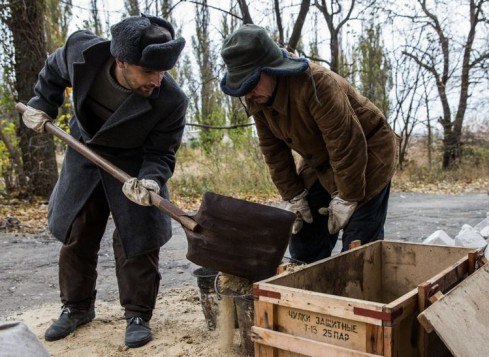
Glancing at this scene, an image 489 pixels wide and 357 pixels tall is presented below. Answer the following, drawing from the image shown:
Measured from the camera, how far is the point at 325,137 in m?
3.15

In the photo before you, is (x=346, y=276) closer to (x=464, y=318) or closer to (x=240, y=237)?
(x=240, y=237)

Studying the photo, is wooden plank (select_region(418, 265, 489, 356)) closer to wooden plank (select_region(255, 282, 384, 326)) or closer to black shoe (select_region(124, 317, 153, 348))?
wooden plank (select_region(255, 282, 384, 326))

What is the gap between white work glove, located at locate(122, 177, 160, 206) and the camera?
3240mm

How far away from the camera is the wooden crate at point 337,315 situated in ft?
7.23

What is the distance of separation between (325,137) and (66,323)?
6.83 feet

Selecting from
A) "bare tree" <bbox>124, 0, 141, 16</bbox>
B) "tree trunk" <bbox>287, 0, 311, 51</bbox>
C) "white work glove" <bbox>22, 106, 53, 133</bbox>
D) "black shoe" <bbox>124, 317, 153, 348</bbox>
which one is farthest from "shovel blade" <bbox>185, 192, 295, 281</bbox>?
"bare tree" <bbox>124, 0, 141, 16</bbox>

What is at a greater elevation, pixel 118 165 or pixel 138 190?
pixel 118 165

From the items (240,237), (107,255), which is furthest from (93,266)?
(107,255)

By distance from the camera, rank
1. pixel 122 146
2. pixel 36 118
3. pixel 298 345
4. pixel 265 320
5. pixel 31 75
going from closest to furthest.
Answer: pixel 298 345 < pixel 265 320 < pixel 122 146 < pixel 36 118 < pixel 31 75

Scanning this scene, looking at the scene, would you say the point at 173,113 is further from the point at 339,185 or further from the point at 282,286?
the point at 282,286

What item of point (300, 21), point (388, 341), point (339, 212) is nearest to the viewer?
point (388, 341)

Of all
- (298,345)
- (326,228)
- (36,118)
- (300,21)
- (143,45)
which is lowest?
(298,345)

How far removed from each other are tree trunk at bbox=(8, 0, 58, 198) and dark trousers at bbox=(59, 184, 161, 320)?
6.41 m

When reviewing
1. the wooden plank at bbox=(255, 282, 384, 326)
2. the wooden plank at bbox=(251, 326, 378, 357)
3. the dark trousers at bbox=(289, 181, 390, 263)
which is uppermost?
the dark trousers at bbox=(289, 181, 390, 263)
